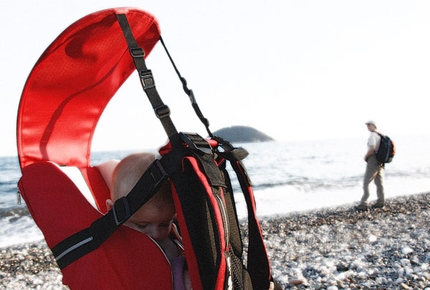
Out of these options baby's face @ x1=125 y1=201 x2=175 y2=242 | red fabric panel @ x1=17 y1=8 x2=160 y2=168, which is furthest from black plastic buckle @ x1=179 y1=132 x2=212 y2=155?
red fabric panel @ x1=17 y1=8 x2=160 y2=168

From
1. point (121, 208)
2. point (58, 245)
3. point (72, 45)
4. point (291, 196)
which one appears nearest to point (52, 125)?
point (72, 45)

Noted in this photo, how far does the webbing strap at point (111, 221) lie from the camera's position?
1.84 m

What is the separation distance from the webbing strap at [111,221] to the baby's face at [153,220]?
192mm

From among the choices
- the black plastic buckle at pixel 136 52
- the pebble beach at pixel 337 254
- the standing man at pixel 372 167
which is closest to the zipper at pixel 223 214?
the black plastic buckle at pixel 136 52

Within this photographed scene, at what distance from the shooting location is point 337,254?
656 cm

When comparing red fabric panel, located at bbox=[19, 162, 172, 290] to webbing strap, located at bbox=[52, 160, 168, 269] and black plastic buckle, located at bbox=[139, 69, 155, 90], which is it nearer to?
webbing strap, located at bbox=[52, 160, 168, 269]

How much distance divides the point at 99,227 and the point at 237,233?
0.78 meters

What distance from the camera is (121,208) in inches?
74.5

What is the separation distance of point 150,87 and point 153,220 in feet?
2.49

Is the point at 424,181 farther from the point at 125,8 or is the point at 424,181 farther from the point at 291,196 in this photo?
the point at 125,8

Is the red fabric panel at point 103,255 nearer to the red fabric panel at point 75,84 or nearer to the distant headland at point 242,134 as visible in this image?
the red fabric panel at point 75,84

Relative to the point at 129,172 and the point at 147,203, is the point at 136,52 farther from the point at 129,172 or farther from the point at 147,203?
the point at 147,203

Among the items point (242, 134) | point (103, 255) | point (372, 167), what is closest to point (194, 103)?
point (103, 255)

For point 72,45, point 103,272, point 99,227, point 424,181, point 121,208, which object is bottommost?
point 424,181
